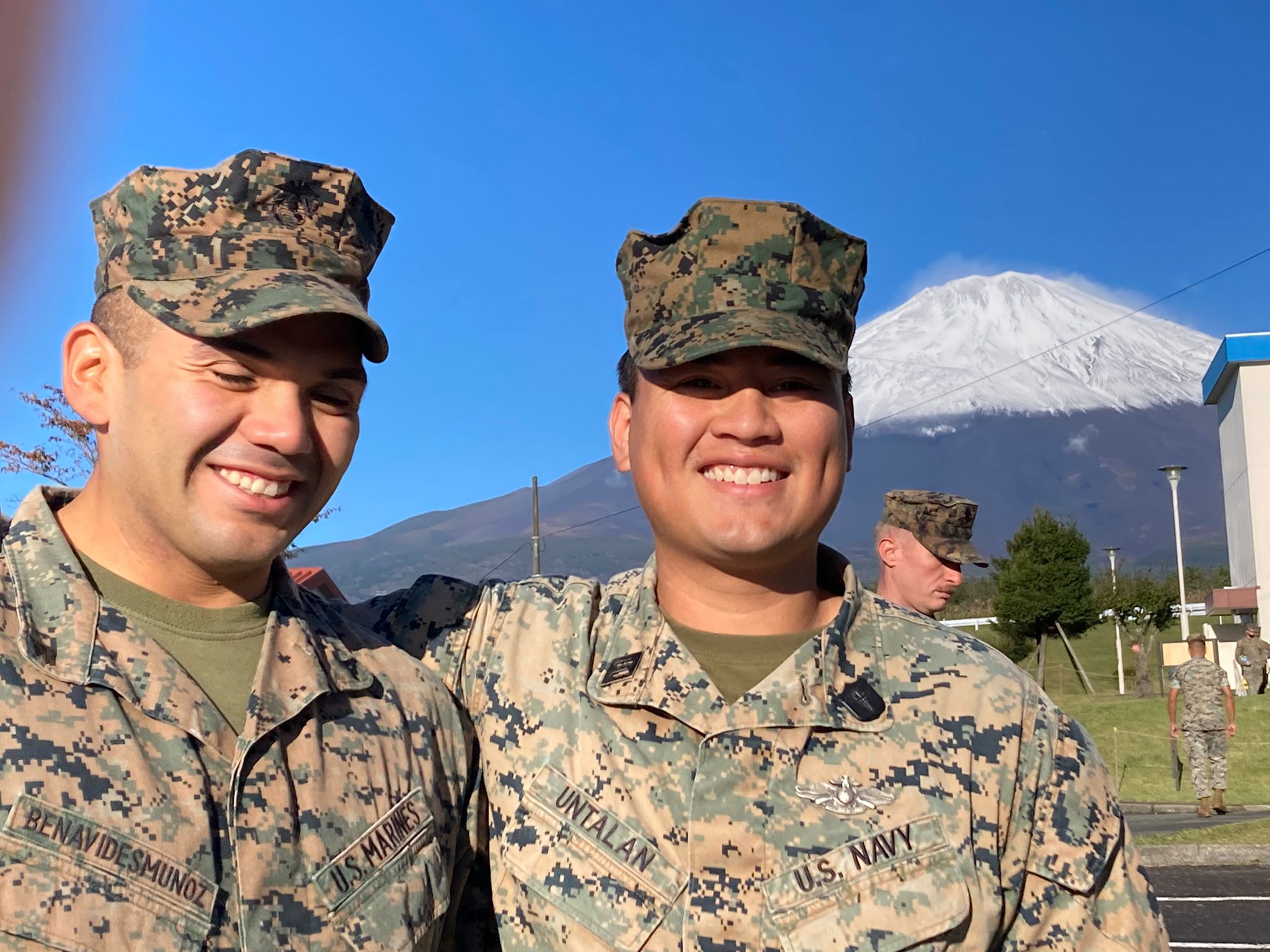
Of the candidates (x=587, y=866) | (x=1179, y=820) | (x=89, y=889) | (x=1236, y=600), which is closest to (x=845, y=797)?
(x=587, y=866)

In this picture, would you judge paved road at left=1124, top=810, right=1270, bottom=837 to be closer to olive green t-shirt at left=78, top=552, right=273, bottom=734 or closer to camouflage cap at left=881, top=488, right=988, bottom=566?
camouflage cap at left=881, top=488, right=988, bottom=566

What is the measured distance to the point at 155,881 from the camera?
6.34ft

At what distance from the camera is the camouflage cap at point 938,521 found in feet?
25.1

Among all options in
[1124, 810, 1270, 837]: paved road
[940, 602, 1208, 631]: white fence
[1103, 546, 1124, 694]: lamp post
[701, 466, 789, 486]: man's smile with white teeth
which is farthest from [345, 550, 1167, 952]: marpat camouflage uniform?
[940, 602, 1208, 631]: white fence

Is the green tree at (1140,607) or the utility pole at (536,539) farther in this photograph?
the green tree at (1140,607)

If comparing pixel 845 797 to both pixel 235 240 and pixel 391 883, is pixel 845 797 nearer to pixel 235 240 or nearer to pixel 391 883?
pixel 391 883

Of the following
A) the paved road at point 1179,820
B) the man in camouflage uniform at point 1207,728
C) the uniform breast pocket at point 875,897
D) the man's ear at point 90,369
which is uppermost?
the man's ear at point 90,369

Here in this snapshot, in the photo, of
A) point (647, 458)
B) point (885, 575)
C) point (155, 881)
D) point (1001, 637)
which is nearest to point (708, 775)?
point (647, 458)

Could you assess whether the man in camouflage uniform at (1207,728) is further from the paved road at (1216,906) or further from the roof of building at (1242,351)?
the roof of building at (1242,351)

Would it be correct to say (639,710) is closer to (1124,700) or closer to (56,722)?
(56,722)

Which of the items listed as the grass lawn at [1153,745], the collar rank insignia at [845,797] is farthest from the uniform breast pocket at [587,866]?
the grass lawn at [1153,745]

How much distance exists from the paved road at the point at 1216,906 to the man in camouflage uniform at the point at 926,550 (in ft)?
7.26

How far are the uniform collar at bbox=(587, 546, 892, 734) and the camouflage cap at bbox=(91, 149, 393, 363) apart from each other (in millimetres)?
838

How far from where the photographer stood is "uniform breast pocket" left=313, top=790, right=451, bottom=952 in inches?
84.0
